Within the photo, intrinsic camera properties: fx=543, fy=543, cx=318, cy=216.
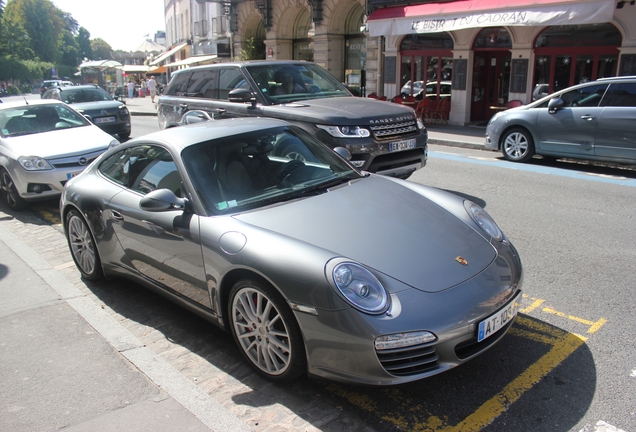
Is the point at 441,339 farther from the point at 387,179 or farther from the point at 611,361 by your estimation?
the point at 387,179

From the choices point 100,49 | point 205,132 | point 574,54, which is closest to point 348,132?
point 205,132

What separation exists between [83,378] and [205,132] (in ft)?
6.54

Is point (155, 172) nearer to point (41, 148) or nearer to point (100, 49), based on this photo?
point (41, 148)

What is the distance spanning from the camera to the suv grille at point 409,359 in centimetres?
284

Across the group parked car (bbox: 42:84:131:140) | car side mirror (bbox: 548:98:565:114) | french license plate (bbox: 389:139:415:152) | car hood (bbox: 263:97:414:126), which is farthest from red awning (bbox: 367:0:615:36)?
parked car (bbox: 42:84:131:140)

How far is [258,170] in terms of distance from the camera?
4047mm

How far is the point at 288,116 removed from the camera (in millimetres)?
7457

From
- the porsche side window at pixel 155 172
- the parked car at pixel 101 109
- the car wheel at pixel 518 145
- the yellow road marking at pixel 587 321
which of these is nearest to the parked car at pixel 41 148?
the porsche side window at pixel 155 172

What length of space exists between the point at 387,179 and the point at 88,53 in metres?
156

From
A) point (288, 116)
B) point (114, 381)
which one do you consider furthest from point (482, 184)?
point (114, 381)

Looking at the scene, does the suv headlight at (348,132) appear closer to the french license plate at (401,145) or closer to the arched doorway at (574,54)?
the french license plate at (401,145)

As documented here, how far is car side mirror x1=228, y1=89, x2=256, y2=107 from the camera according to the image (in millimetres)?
7871

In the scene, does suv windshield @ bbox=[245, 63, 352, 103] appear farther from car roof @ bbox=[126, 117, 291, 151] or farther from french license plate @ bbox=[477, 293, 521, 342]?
french license plate @ bbox=[477, 293, 521, 342]

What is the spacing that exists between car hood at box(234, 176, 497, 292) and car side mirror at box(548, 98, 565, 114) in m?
7.31
